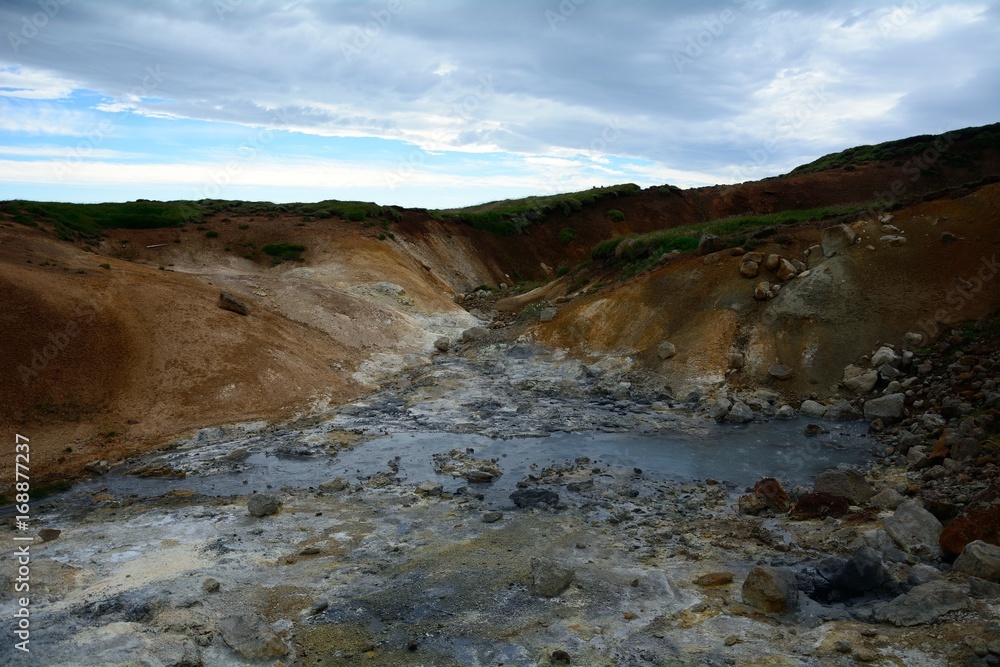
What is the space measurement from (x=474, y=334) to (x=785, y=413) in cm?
1169

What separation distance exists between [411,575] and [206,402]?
1000cm

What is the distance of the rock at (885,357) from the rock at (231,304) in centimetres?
1749

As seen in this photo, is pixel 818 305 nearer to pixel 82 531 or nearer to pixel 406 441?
pixel 406 441

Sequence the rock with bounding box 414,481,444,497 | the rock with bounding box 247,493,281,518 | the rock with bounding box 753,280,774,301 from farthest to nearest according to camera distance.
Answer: the rock with bounding box 753,280,774,301
the rock with bounding box 414,481,444,497
the rock with bounding box 247,493,281,518

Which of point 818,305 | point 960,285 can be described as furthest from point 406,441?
point 960,285

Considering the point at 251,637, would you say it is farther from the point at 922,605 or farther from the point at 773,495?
Answer: the point at 773,495

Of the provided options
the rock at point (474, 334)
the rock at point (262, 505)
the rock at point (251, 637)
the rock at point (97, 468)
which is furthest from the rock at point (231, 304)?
the rock at point (251, 637)

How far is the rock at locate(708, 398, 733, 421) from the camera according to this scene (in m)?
16.6

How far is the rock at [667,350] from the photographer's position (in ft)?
65.0

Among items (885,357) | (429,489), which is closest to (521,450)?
(429,489)

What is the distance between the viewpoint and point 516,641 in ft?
24.2

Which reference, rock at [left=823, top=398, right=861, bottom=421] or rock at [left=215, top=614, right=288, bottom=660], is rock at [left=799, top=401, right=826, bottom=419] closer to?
rock at [left=823, top=398, right=861, bottom=421]

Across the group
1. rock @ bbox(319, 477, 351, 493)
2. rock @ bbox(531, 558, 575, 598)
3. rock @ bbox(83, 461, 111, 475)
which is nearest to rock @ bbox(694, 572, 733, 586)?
rock @ bbox(531, 558, 575, 598)

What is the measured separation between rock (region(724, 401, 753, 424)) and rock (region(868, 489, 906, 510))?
5.62 metres
